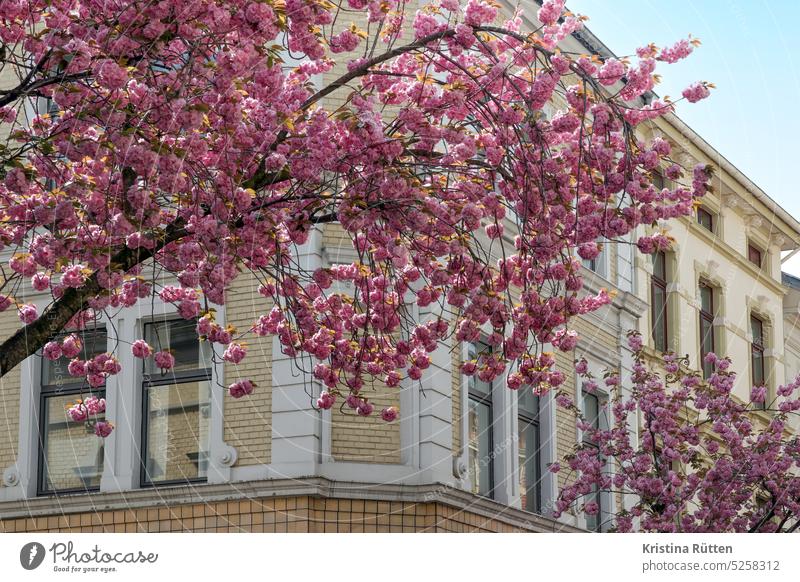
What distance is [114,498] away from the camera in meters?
→ 14.4

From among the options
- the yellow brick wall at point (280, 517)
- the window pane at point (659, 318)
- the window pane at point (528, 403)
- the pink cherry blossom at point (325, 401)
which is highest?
the window pane at point (659, 318)

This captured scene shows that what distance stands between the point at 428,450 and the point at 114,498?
3413mm

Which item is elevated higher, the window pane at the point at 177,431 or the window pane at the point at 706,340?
the window pane at the point at 706,340

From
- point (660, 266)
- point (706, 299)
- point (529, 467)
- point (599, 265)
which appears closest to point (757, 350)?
point (706, 299)

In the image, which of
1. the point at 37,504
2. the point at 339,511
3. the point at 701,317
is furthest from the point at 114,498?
the point at 701,317

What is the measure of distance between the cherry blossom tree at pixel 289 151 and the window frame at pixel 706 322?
14.4m

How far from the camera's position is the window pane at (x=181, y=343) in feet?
48.4

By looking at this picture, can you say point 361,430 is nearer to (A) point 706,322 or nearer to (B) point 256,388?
(B) point 256,388

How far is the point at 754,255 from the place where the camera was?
26.7 metres

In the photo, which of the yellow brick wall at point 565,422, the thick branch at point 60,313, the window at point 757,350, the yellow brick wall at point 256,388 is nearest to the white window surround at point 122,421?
the yellow brick wall at point 256,388

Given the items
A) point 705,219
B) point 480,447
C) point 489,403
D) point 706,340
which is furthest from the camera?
point 705,219

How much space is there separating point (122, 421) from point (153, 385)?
520 mm

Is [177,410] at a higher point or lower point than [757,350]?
lower

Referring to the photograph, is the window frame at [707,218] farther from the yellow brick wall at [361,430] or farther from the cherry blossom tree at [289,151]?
the cherry blossom tree at [289,151]
